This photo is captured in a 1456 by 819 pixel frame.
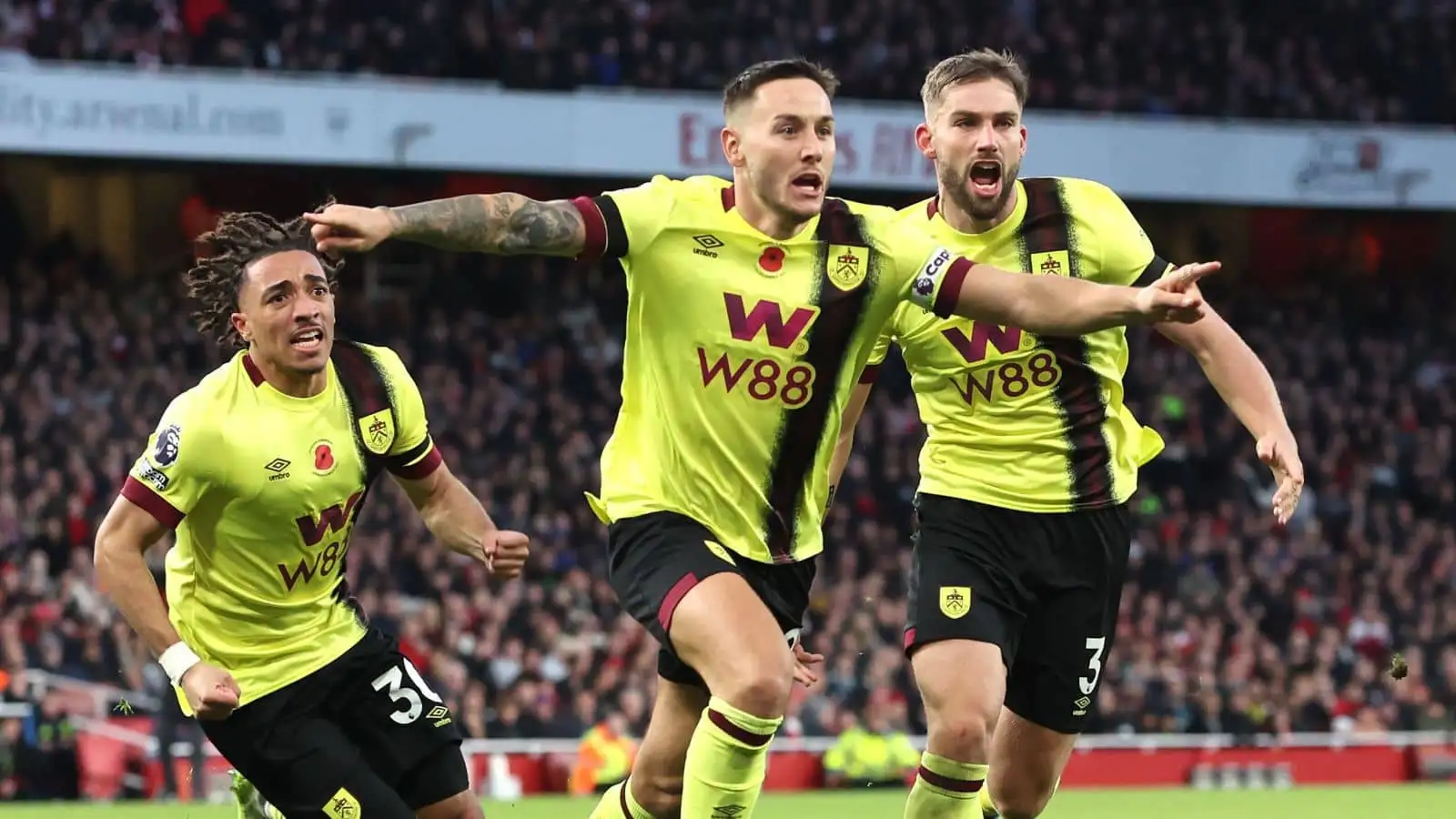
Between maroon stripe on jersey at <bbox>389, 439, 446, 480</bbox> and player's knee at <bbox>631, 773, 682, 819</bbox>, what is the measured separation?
1196 mm

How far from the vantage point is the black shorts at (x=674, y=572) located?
619cm

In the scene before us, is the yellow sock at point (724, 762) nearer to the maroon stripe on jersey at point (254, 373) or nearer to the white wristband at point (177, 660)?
the white wristband at point (177, 660)

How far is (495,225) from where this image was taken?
5883 millimetres

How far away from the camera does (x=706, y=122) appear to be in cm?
2297

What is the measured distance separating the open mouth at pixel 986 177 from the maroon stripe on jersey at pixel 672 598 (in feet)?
6.11

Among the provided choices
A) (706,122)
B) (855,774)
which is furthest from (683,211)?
(706,122)

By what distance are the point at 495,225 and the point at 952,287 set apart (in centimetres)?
137

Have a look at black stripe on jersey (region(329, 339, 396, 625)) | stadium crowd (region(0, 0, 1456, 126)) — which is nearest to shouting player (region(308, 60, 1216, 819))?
black stripe on jersey (region(329, 339, 396, 625))

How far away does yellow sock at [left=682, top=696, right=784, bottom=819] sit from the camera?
232 inches

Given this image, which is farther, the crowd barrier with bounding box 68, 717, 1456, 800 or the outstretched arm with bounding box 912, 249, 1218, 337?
the crowd barrier with bounding box 68, 717, 1456, 800

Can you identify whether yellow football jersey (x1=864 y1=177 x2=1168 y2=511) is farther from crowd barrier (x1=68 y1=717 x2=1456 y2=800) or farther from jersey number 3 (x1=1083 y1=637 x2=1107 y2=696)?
crowd barrier (x1=68 y1=717 x2=1456 y2=800)

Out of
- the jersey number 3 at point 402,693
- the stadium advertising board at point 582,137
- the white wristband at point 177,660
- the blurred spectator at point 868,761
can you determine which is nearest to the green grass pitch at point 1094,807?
the blurred spectator at point 868,761

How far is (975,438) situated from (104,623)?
1090cm

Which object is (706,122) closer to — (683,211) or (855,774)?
(855,774)
